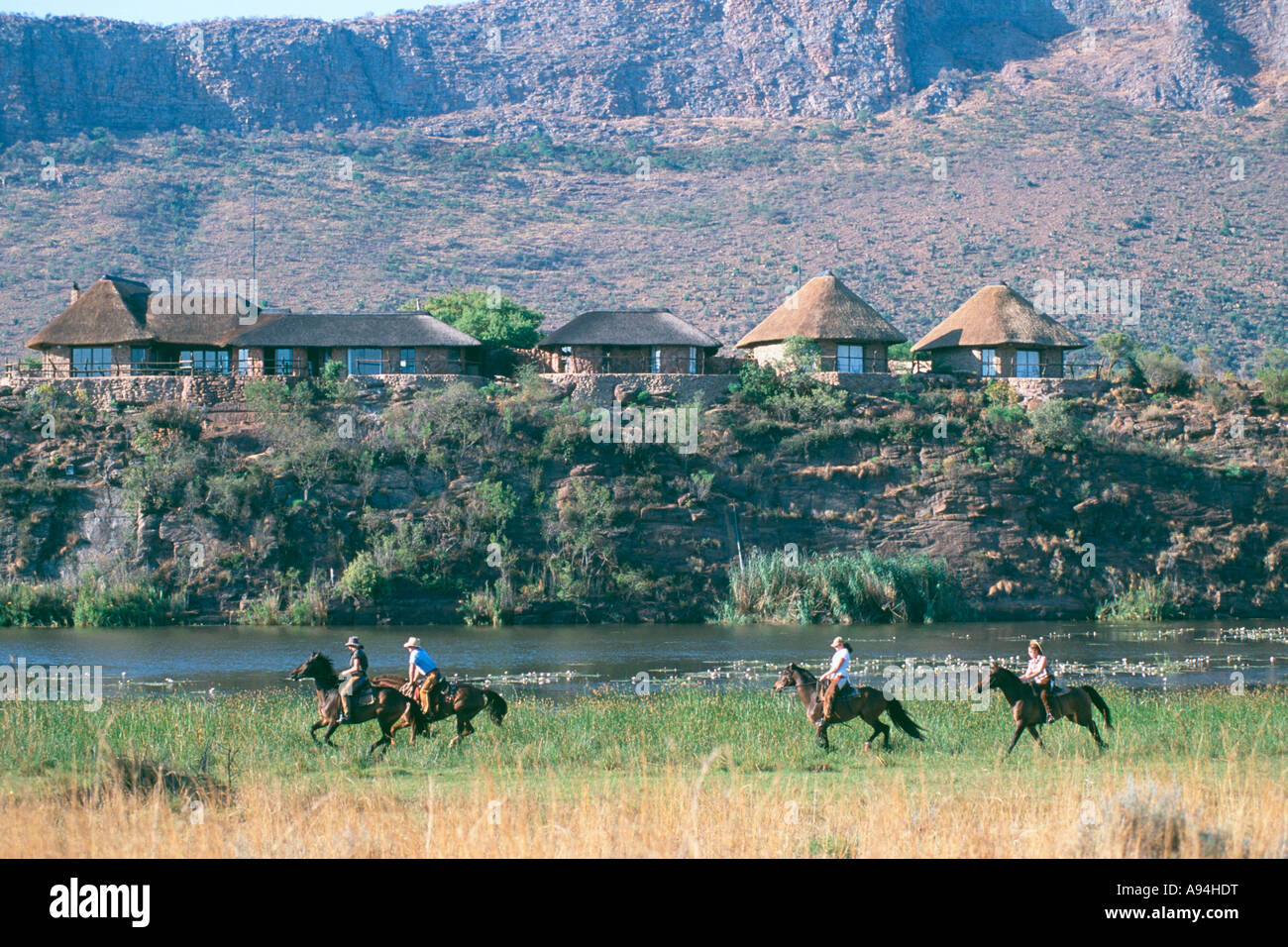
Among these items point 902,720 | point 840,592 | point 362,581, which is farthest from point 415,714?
point 840,592

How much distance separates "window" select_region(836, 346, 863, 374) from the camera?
217 feet

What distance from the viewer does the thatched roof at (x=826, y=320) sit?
215ft

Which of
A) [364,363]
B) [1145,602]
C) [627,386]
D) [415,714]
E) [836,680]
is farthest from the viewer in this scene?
[364,363]

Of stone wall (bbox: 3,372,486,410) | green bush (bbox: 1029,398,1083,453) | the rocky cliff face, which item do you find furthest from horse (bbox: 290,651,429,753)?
the rocky cliff face

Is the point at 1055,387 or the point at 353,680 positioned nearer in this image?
the point at 353,680

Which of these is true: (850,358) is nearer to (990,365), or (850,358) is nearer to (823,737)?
(990,365)

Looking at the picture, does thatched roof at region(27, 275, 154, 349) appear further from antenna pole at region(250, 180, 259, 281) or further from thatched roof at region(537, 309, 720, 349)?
antenna pole at region(250, 180, 259, 281)

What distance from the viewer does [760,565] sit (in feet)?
173

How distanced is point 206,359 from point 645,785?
54510mm

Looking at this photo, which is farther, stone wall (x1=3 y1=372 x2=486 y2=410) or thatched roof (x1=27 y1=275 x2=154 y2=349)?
thatched roof (x1=27 y1=275 x2=154 y2=349)

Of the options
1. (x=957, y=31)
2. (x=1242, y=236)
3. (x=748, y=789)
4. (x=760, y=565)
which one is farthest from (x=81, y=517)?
(x=957, y=31)

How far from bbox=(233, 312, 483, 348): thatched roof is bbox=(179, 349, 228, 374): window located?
9.54 feet

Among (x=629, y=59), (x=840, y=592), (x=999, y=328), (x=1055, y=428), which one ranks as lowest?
(x=840, y=592)

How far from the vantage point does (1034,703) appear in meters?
20.0
